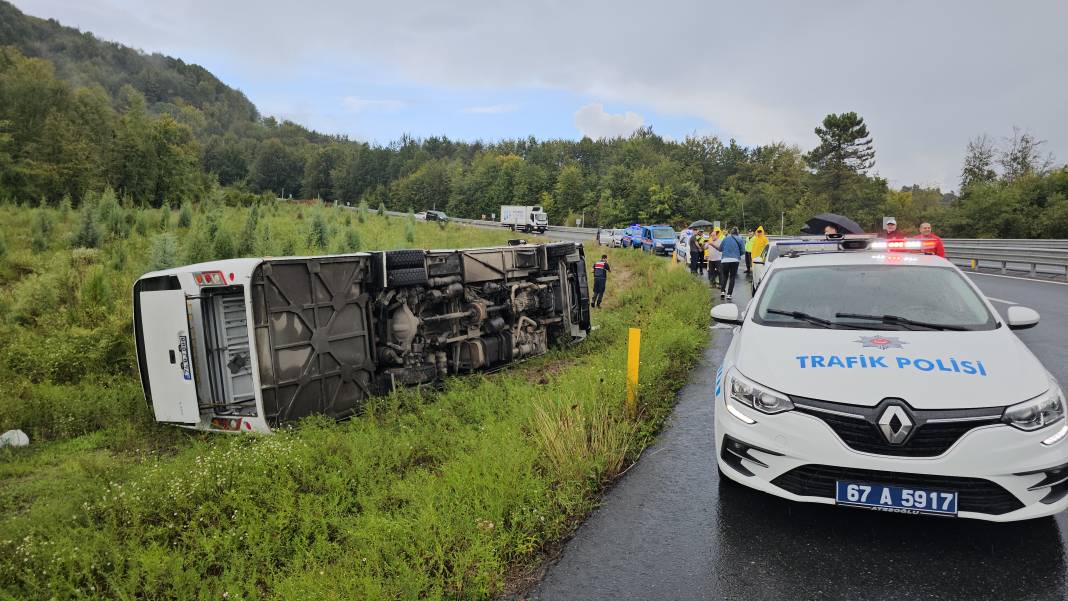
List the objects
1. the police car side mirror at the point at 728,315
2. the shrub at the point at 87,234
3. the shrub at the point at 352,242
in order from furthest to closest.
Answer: the shrub at the point at 352,242 → the shrub at the point at 87,234 → the police car side mirror at the point at 728,315

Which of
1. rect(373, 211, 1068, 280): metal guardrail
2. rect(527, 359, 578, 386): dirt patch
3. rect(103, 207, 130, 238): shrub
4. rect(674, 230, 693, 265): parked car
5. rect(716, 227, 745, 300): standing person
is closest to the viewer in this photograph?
rect(527, 359, 578, 386): dirt patch

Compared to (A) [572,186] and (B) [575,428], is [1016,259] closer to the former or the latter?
(B) [575,428]

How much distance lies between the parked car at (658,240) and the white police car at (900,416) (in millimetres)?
28729

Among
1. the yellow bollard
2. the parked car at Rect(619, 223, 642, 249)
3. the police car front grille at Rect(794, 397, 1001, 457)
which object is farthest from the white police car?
the parked car at Rect(619, 223, 642, 249)

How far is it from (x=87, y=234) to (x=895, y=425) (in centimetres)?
1872

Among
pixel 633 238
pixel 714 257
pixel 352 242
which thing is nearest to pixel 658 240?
pixel 633 238

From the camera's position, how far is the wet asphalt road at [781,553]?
9.91 ft

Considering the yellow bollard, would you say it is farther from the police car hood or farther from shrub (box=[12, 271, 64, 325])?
shrub (box=[12, 271, 64, 325])

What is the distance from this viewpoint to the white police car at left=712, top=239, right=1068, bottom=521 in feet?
9.96

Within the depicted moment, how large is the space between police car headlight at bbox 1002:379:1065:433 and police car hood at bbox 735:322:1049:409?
4 centimetres

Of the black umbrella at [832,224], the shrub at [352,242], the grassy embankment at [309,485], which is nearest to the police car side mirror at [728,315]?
the grassy embankment at [309,485]

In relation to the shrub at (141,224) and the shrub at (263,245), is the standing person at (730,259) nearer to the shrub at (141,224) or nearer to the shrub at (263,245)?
the shrub at (263,245)

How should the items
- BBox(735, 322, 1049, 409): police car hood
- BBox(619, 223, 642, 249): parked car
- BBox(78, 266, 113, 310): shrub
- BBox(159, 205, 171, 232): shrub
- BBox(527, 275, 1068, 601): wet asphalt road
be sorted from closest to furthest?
BBox(527, 275, 1068, 601): wet asphalt road
BBox(735, 322, 1049, 409): police car hood
BBox(78, 266, 113, 310): shrub
BBox(159, 205, 171, 232): shrub
BBox(619, 223, 642, 249): parked car

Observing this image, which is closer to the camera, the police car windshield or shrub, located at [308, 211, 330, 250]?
the police car windshield
